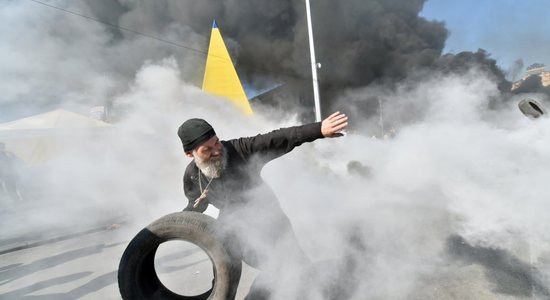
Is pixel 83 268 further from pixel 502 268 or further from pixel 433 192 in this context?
pixel 433 192

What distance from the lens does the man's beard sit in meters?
2.73

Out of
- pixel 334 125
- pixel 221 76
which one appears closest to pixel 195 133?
pixel 334 125

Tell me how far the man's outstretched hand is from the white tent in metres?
7.29

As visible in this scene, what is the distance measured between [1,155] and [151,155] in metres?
4.90

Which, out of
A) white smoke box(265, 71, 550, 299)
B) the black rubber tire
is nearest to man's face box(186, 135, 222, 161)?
the black rubber tire

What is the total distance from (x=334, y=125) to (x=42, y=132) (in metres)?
8.51

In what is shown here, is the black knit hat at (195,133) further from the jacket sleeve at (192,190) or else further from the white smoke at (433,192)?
the white smoke at (433,192)

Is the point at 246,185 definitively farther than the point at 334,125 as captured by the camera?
Yes

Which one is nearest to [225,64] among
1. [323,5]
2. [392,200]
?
[392,200]

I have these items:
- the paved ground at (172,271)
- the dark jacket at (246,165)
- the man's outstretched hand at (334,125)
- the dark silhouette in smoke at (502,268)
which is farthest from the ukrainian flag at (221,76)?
the man's outstretched hand at (334,125)

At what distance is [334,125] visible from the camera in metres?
2.63

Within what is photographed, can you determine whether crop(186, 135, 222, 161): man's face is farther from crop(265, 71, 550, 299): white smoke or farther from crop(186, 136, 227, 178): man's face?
crop(265, 71, 550, 299): white smoke

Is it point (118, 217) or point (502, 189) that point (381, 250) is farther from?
point (118, 217)

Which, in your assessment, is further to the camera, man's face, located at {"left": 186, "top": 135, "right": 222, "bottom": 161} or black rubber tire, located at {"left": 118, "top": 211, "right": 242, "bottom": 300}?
man's face, located at {"left": 186, "top": 135, "right": 222, "bottom": 161}
